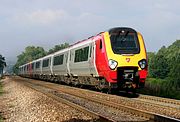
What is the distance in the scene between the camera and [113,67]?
16266 millimetres

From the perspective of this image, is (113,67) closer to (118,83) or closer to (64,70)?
(118,83)

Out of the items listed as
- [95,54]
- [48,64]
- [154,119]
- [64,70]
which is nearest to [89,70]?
[95,54]

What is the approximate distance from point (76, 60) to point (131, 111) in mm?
13835

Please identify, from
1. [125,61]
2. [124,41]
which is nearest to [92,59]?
[124,41]

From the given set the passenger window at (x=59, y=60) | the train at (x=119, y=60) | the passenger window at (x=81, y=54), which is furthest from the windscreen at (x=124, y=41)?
the passenger window at (x=59, y=60)

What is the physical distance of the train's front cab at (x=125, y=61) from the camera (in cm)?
1633

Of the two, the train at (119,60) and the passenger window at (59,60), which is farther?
the passenger window at (59,60)

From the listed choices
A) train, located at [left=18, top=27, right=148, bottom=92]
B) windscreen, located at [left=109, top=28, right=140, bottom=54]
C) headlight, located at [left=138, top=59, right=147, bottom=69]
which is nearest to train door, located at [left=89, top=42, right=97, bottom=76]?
train, located at [left=18, top=27, right=148, bottom=92]

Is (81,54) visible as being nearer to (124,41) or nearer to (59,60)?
(124,41)

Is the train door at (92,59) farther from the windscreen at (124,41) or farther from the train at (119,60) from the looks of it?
the windscreen at (124,41)

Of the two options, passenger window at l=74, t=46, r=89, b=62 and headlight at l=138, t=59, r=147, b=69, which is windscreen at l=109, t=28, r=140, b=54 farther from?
passenger window at l=74, t=46, r=89, b=62

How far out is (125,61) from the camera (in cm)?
1639

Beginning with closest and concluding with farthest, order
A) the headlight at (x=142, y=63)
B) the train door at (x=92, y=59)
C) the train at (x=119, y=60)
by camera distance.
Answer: the train at (x=119, y=60) < the headlight at (x=142, y=63) < the train door at (x=92, y=59)

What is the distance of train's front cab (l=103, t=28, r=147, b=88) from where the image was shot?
16.3 m
